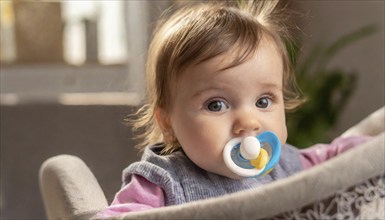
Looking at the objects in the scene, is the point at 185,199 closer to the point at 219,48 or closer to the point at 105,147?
the point at 219,48

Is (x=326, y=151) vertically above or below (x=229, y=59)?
below

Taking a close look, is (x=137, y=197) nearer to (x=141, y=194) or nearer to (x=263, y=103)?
(x=141, y=194)

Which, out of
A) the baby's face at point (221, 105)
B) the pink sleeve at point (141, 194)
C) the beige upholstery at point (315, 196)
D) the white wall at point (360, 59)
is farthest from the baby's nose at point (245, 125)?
the white wall at point (360, 59)

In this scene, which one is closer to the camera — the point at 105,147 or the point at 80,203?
the point at 80,203

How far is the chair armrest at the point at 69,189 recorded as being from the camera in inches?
36.3

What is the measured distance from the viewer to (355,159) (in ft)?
2.04

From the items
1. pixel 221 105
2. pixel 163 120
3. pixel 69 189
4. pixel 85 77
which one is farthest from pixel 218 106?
pixel 85 77

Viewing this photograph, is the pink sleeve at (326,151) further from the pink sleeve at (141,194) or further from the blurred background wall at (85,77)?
the pink sleeve at (141,194)

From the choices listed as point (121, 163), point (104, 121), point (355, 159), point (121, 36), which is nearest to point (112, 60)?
point (121, 36)

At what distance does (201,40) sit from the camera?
2.93ft

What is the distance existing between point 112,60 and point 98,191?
5.56ft

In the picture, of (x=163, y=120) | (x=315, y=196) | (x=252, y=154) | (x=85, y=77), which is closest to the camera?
(x=315, y=196)

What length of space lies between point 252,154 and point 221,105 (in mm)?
68

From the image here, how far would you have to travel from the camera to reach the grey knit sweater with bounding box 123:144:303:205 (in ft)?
2.93
